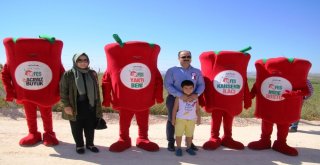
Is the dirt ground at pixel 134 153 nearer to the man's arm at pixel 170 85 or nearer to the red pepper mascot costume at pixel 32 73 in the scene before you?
the red pepper mascot costume at pixel 32 73

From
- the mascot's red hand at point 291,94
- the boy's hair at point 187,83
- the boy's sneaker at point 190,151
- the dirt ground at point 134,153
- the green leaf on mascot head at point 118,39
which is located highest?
the green leaf on mascot head at point 118,39

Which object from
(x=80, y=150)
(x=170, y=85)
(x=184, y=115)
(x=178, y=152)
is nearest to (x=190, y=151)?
(x=178, y=152)

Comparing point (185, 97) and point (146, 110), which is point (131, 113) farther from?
point (185, 97)

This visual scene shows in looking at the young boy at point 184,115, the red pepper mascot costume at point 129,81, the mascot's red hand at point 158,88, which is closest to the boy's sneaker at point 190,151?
the young boy at point 184,115

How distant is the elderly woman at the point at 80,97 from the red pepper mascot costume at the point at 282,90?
2724 millimetres

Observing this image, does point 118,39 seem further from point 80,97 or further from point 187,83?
point 187,83

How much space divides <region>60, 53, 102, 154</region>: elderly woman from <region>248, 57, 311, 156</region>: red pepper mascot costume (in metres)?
2.72

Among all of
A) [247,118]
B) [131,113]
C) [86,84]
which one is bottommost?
[247,118]

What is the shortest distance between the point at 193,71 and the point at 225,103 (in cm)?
75

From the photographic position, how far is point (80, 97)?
4941 mm

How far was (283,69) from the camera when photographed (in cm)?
538

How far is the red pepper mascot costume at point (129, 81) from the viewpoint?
5.10m

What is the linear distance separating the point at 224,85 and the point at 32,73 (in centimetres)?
301

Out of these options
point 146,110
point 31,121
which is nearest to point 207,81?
point 146,110
